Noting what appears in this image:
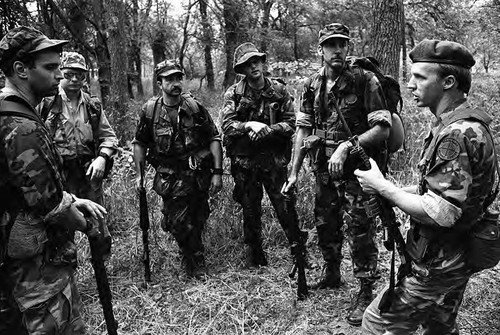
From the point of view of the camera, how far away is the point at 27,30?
2.32 metres

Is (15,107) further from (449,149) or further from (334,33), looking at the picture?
(334,33)

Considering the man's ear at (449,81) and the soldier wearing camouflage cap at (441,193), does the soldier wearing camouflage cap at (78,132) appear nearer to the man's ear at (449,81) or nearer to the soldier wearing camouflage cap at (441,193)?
the soldier wearing camouflage cap at (441,193)

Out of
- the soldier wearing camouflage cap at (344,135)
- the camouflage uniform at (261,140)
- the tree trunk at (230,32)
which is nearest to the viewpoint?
the soldier wearing camouflage cap at (344,135)

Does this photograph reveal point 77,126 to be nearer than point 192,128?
Yes

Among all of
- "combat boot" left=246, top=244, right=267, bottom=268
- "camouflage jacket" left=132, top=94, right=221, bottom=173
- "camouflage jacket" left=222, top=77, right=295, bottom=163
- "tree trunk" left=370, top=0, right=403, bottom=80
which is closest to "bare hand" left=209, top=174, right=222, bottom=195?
"camouflage jacket" left=132, top=94, right=221, bottom=173

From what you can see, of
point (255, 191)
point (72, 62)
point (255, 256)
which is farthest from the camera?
point (255, 256)

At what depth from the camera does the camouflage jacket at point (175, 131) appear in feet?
13.9

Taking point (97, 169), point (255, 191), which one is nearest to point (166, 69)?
point (97, 169)

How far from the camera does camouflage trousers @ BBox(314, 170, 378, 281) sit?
3.55m

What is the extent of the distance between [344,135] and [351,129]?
0.27ft

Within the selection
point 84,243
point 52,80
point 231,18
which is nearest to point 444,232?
point 52,80

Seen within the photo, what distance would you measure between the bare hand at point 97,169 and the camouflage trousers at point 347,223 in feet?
6.67

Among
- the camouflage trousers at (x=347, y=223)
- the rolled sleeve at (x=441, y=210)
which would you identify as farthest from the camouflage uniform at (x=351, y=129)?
the rolled sleeve at (x=441, y=210)

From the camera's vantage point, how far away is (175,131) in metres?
4.25
